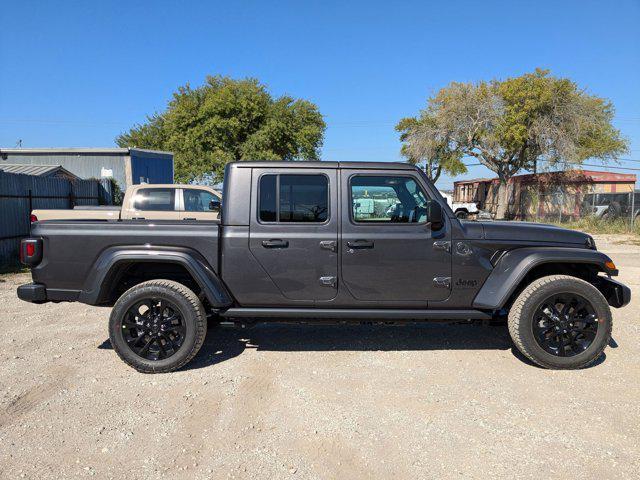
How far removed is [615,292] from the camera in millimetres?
4211

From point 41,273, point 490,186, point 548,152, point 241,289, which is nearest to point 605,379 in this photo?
point 241,289

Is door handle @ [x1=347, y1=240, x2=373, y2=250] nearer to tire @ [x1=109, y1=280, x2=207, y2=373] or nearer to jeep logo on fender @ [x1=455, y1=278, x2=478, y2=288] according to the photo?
jeep logo on fender @ [x1=455, y1=278, x2=478, y2=288]

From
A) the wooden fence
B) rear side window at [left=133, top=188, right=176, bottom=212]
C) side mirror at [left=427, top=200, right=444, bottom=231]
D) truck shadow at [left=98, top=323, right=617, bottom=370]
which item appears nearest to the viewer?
side mirror at [left=427, top=200, right=444, bottom=231]

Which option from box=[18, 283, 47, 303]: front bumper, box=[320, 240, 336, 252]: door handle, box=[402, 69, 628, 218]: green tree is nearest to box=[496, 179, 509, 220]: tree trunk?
box=[402, 69, 628, 218]: green tree

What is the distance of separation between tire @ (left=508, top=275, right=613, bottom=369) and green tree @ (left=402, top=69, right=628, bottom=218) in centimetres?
2476

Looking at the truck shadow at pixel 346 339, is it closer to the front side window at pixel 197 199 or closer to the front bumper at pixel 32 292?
the front bumper at pixel 32 292

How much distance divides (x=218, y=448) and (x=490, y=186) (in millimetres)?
34742

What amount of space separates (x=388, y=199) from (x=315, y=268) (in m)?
0.96

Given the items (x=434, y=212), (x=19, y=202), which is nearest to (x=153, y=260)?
(x=434, y=212)

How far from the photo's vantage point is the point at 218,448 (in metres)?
2.83

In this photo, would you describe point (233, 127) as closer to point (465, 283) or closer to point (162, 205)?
point (162, 205)

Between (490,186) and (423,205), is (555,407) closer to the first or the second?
(423,205)

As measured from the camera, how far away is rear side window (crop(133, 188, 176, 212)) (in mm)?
9102

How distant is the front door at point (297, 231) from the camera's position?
13.1 ft
